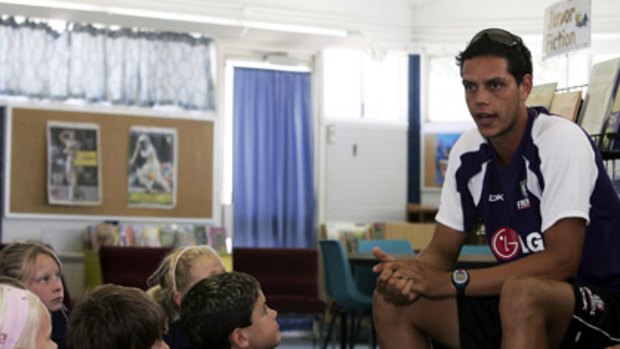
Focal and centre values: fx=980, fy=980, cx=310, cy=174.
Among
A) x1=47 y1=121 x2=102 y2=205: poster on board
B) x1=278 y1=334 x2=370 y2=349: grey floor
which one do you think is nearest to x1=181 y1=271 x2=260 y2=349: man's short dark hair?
x1=278 y1=334 x2=370 y2=349: grey floor

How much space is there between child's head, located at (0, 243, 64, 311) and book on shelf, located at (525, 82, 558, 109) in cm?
182

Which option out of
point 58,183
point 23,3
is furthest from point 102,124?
point 23,3

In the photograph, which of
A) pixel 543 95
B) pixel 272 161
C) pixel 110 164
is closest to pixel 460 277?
pixel 543 95

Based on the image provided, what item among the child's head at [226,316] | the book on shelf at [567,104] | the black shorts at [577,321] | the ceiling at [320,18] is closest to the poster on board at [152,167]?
the ceiling at [320,18]

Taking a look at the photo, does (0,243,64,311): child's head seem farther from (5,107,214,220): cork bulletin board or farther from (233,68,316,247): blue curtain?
(233,68,316,247): blue curtain

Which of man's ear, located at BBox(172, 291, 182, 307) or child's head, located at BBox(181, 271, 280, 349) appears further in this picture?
man's ear, located at BBox(172, 291, 182, 307)

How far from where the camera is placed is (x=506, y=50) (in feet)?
7.98

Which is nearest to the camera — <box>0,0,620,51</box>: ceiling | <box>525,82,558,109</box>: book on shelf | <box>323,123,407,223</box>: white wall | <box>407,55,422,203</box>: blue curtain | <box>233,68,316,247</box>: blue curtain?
<box>525,82,558,109</box>: book on shelf

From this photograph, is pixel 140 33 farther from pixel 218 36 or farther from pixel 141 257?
pixel 141 257

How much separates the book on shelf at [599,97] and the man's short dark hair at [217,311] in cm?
137

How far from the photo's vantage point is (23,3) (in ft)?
25.9

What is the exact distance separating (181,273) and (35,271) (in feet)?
1.62

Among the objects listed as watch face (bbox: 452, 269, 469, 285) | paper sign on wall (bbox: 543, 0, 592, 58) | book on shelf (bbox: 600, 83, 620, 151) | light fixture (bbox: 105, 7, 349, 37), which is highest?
light fixture (bbox: 105, 7, 349, 37)

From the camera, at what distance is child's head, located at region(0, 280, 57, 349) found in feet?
6.56
